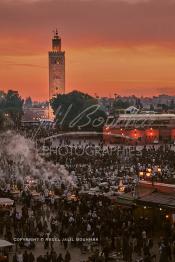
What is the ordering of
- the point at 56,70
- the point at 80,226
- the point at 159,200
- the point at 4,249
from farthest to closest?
the point at 56,70 → the point at 159,200 → the point at 80,226 → the point at 4,249

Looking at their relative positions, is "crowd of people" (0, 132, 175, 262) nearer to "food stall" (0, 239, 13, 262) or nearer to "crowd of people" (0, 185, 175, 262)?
"crowd of people" (0, 185, 175, 262)

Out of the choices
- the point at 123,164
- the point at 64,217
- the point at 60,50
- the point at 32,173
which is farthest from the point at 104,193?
the point at 60,50

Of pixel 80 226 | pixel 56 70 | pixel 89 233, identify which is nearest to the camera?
pixel 89 233

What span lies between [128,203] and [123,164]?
12.1 metres

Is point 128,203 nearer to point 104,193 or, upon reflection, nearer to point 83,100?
point 104,193

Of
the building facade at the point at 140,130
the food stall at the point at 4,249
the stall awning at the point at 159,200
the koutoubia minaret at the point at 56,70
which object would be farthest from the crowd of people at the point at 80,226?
the koutoubia minaret at the point at 56,70

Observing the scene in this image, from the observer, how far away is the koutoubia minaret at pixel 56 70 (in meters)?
110

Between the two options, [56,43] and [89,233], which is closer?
[89,233]

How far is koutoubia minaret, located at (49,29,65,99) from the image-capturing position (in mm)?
110438

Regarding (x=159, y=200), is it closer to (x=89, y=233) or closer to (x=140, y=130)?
(x=89, y=233)

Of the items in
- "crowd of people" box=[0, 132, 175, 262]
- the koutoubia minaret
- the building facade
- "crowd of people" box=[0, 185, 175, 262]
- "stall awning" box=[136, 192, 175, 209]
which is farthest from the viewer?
the koutoubia minaret

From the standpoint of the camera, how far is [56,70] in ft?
369

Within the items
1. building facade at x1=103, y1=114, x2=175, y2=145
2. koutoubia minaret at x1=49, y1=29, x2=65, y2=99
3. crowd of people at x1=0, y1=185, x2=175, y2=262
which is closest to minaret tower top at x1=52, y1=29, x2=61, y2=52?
koutoubia minaret at x1=49, y1=29, x2=65, y2=99

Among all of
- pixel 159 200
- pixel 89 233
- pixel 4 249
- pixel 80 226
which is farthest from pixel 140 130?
pixel 4 249
